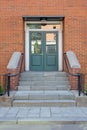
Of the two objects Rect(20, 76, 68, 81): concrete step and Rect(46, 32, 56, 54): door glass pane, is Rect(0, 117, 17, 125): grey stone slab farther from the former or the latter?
Rect(46, 32, 56, 54): door glass pane

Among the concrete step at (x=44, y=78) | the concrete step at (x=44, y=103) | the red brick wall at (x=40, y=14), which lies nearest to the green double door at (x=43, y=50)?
the red brick wall at (x=40, y=14)

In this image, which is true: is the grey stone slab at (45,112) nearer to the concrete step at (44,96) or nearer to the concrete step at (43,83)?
the concrete step at (44,96)

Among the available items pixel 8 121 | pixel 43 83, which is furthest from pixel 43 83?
pixel 8 121

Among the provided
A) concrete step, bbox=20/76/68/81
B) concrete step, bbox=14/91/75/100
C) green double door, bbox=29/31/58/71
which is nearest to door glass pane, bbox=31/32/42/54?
green double door, bbox=29/31/58/71

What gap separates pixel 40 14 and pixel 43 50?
1921 millimetres

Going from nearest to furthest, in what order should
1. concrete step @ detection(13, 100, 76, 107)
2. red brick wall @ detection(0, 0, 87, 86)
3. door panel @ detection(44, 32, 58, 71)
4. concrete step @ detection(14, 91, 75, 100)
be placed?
concrete step @ detection(13, 100, 76, 107), concrete step @ detection(14, 91, 75, 100), red brick wall @ detection(0, 0, 87, 86), door panel @ detection(44, 32, 58, 71)

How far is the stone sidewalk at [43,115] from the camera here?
773 centimetres

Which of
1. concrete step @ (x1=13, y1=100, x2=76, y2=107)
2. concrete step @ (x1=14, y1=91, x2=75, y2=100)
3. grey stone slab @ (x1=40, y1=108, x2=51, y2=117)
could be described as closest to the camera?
grey stone slab @ (x1=40, y1=108, x2=51, y2=117)

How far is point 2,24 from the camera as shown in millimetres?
13141

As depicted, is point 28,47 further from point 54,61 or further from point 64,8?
point 64,8

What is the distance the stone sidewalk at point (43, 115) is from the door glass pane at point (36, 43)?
5.00m

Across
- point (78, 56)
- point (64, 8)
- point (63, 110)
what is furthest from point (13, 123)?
point (64, 8)

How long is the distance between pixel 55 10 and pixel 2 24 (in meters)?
2.71

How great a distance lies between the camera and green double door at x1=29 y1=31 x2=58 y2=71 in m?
13.9
